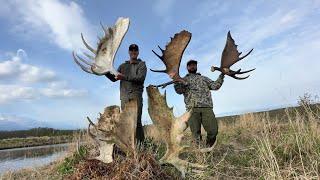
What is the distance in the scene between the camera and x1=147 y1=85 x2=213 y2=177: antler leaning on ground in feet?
22.2

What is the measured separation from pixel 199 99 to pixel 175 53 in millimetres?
1128

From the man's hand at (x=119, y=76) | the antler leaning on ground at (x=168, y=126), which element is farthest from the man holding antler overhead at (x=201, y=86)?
the antler leaning on ground at (x=168, y=126)

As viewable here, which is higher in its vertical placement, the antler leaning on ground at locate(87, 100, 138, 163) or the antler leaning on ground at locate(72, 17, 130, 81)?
the antler leaning on ground at locate(72, 17, 130, 81)

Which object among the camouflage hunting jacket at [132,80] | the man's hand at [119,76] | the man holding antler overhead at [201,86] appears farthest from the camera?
the man holding antler overhead at [201,86]

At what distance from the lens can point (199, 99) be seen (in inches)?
370

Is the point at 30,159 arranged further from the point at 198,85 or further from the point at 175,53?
the point at 175,53

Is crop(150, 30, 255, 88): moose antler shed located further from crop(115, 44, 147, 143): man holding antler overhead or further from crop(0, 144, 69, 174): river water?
crop(0, 144, 69, 174): river water

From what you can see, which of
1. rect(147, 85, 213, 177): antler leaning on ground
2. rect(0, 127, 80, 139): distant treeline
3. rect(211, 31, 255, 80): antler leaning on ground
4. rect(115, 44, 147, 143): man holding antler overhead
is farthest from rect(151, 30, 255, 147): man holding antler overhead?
rect(0, 127, 80, 139): distant treeline

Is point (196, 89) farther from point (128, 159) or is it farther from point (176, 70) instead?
point (128, 159)

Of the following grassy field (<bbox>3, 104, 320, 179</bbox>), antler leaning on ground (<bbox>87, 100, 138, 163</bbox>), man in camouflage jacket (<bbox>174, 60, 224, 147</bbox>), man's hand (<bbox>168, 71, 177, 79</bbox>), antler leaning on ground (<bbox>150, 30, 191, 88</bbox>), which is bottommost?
grassy field (<bbox>3, 104, 320, 179</bbox>)

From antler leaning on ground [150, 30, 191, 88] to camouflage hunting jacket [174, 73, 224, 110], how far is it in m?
0.36

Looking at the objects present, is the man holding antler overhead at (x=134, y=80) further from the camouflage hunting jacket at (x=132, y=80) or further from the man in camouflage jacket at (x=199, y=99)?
the man in camouflage jacket at (x=199, y=99)

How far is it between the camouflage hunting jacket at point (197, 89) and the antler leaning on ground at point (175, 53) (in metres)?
0.36

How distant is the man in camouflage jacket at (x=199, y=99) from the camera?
940 centimetres
